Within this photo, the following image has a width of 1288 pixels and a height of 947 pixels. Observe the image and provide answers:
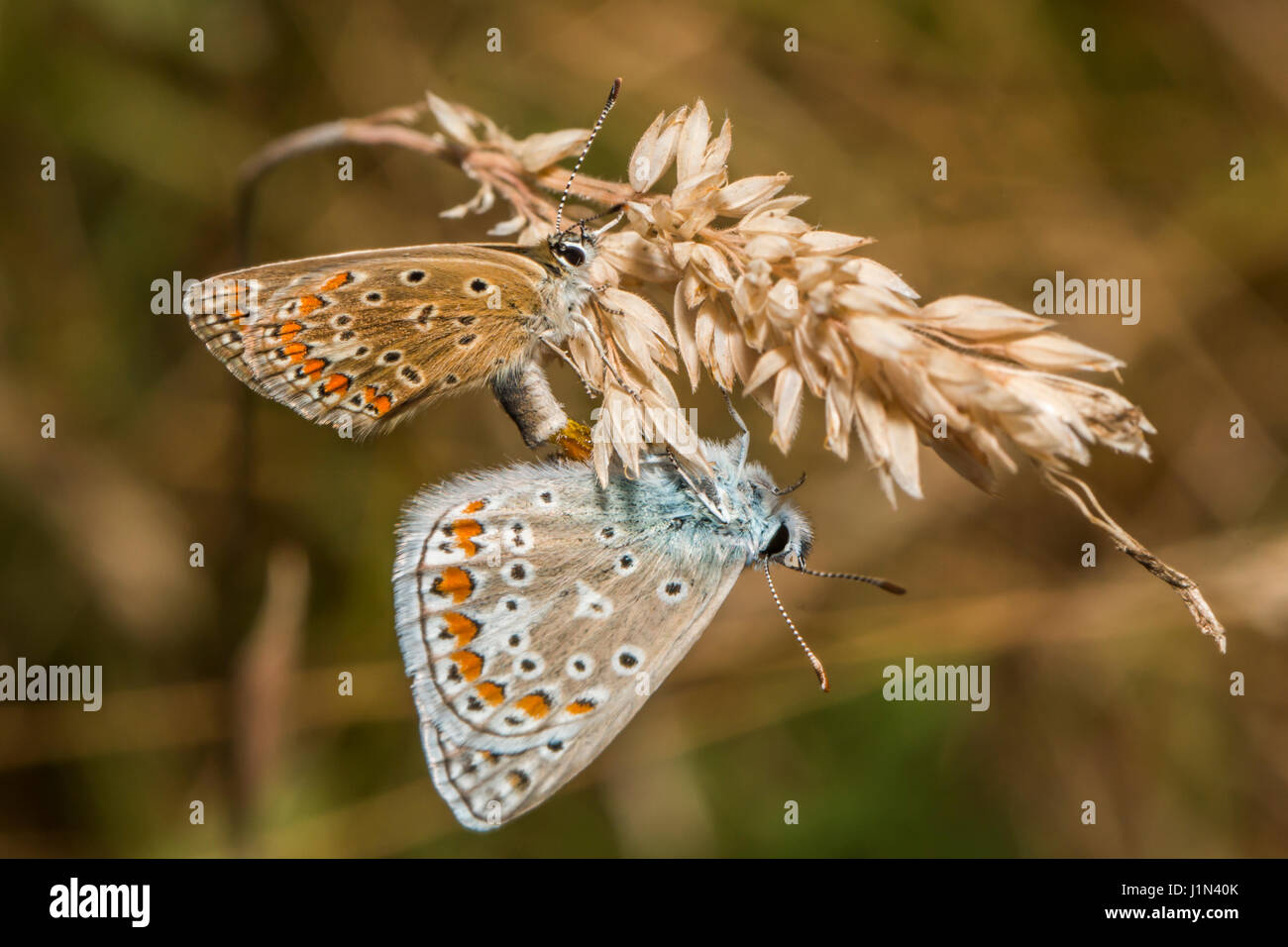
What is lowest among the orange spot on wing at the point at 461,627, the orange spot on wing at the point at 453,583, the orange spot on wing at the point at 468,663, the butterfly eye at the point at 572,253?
the orange spot on wing at the point at 468,663

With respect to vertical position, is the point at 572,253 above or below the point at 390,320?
above

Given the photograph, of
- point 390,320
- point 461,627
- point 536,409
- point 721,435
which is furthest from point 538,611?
point 721,435

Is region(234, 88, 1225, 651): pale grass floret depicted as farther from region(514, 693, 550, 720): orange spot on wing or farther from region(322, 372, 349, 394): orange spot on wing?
region(514, 693, 550, 720): orange spot on wing

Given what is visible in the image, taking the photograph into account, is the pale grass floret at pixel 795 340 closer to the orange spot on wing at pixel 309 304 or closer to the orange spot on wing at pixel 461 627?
the orange spot on wing at pixel 309 304

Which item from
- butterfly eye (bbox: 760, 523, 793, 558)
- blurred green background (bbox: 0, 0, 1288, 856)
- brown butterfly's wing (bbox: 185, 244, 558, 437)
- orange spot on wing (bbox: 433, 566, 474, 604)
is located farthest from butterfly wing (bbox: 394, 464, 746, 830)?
blurred green background (bbox: 0, 0, 1288, 856)

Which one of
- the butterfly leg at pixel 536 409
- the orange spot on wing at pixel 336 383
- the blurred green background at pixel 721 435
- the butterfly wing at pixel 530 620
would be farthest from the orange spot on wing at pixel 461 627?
the blurred green background at pixel 721 435

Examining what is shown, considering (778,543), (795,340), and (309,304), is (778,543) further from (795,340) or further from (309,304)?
(309,304)
